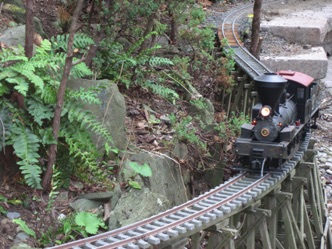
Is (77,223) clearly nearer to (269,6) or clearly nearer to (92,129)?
(92,129)

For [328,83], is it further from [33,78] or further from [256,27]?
[33,78]

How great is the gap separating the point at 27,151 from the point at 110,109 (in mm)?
1881

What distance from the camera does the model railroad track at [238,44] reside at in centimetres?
1535

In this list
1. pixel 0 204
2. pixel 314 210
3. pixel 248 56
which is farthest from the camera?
pixel 248 56

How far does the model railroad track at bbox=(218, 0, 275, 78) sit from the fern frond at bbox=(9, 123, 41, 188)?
7.74m

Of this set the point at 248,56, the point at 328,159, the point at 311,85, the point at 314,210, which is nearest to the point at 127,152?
the point at 314,210

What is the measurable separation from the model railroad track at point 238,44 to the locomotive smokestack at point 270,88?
4183mm

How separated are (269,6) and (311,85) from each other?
52.3ft

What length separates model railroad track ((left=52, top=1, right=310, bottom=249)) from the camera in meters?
6.67

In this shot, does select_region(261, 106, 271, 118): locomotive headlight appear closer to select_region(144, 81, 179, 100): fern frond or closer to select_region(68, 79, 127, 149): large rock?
select_region(144, 81, 179, 100): fern frond

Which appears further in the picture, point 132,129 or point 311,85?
point 311,85

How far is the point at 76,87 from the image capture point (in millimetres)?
9242

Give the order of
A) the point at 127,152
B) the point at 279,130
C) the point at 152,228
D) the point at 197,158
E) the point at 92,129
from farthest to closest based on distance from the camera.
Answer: the point at 197,158 < the point at 279,130 < the point at 127,152 < the point at 92,129 < the point at 152,228

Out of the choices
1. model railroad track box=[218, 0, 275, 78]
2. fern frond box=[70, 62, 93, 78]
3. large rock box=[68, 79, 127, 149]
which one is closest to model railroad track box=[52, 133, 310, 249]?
large rock box=[68, 79, 127, 149]
